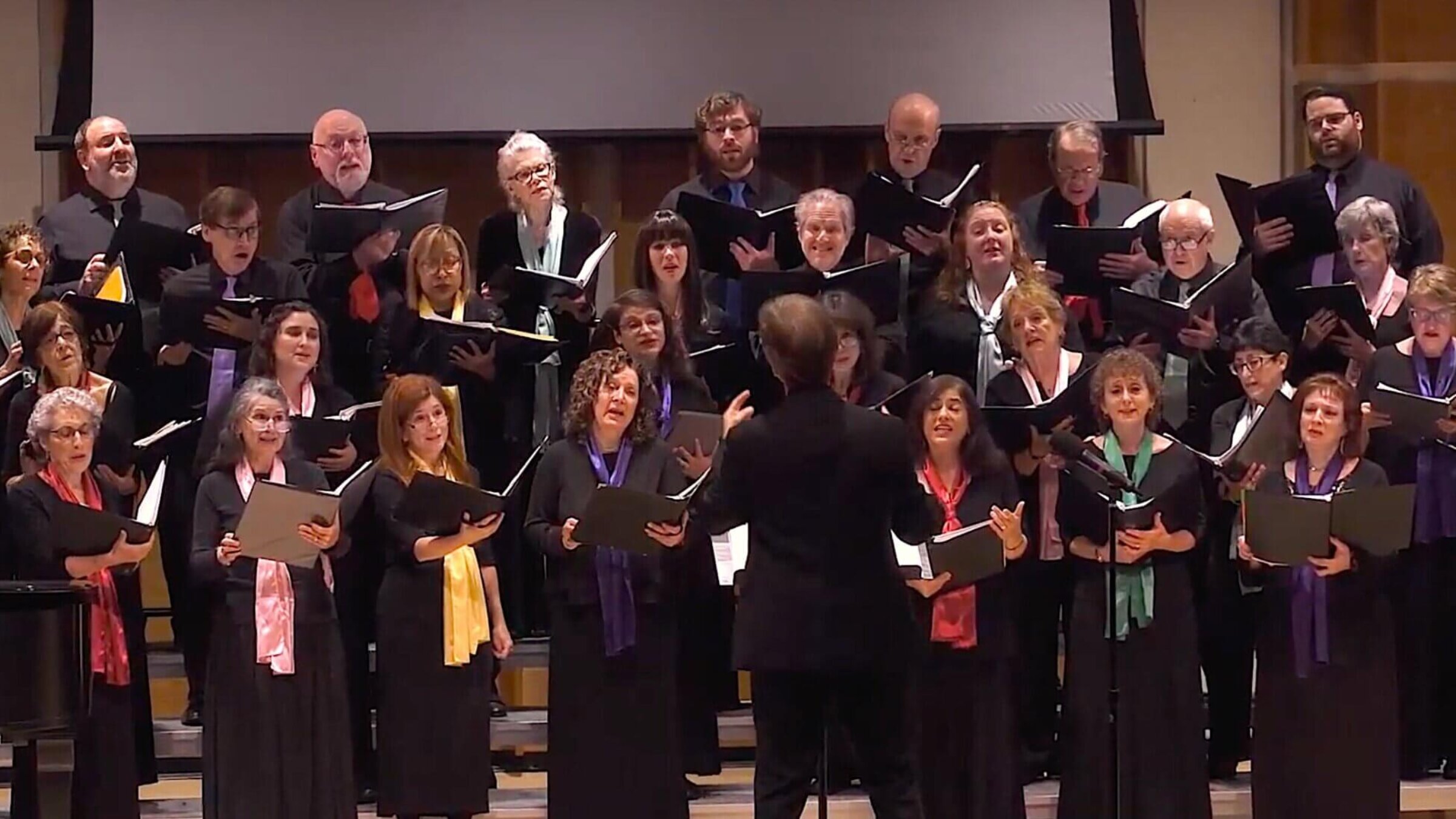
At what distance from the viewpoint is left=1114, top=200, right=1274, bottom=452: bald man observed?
16.1 feet

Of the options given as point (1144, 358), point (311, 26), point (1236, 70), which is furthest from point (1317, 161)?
point (311, 26)

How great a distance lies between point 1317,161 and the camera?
5301 mm

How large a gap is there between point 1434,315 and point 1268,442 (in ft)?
1.86

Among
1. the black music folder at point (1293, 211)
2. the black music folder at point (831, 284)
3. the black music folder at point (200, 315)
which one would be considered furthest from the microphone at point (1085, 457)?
the black music folder at point (200, 315)

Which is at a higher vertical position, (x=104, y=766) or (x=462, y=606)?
(x=462, y=606)

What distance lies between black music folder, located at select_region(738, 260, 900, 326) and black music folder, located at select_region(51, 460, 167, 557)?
1371 mm

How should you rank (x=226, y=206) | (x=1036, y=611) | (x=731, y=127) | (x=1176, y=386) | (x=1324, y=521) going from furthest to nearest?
(x=731, y=127) < (x=1176, y=386) < (x=226, y=206) < (x=1036, y=611) < (x=1324, y=521)

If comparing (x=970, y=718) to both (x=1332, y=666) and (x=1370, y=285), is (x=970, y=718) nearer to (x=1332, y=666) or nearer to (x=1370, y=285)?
(x=1332, y=666)

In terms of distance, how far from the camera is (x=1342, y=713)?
4.49 meters

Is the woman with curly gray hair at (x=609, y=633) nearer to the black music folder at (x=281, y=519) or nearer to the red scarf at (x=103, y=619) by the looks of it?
the black music folder at (x=281, y=519)

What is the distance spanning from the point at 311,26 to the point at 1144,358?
318 centimetres

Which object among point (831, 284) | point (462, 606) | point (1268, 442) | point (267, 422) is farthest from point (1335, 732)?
point (267, 422)

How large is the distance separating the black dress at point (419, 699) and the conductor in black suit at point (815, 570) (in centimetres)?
95

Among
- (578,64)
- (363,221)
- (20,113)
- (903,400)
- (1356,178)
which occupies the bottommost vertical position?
(903,400)
